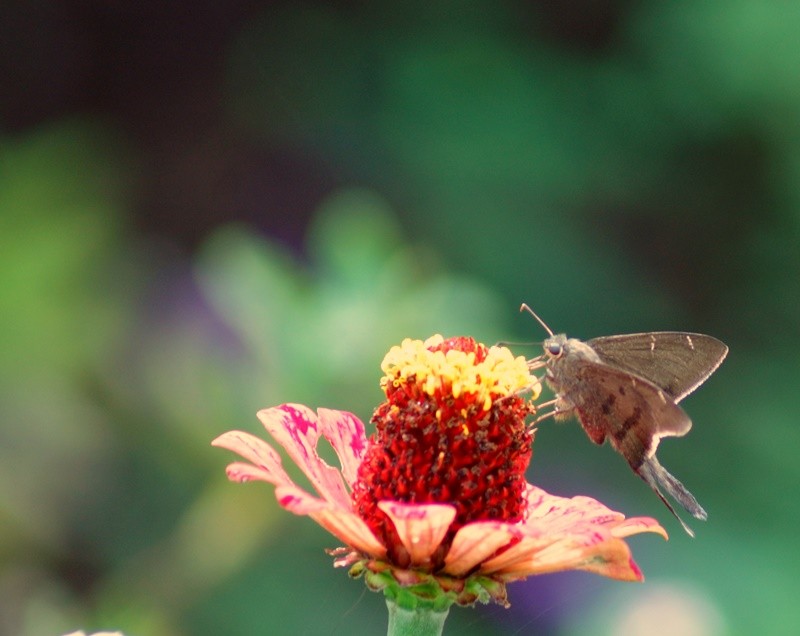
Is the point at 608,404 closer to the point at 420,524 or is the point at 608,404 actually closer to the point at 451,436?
the point at 451,436

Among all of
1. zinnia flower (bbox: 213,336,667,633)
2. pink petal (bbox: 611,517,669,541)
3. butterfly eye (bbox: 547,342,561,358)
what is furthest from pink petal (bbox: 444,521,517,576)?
butterfly eye (bbox: 547,342,561,358)

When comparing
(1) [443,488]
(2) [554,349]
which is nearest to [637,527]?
(1) [443,488]

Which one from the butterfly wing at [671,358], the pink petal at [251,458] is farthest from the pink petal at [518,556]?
the butterfly wing at [671,358]

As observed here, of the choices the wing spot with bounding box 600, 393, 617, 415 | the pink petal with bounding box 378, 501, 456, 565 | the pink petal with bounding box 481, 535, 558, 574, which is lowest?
the pink petal with bounding box 481, 535, 558, 574

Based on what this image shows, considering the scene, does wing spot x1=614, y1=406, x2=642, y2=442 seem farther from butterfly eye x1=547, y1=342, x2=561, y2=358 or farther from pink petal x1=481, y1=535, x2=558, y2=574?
pink petal x1=481, y1=535, x2=558, y2=574

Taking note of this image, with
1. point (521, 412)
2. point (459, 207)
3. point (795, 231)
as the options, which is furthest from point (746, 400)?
point (521, 412)
